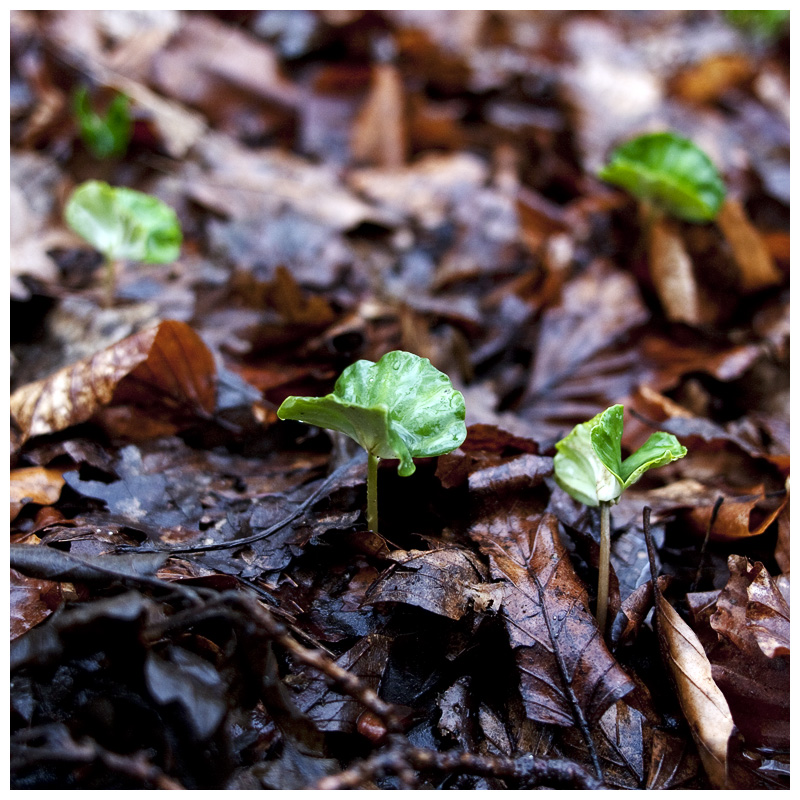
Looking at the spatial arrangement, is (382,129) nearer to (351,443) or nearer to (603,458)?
(351,443)

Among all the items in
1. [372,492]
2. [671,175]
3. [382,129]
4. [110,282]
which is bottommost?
[372,492]

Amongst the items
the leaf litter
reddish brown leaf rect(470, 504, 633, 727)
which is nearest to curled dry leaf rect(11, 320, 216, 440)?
the leaf litter

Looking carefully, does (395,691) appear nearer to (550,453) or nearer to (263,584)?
(263,584)

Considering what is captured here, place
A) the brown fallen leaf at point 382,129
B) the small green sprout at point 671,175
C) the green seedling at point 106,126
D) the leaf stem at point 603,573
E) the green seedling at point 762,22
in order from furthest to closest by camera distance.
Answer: the green seedling at point 762,22 → the brown fallen leaf at point 382,129 → the green seedling at point 106,126 → the small green sprout at point 671,175 → the leaf stem at point 603,573

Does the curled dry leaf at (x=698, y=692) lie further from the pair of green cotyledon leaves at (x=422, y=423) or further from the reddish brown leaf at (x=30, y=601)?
the reddish brown leaf at (x=30, y=601)

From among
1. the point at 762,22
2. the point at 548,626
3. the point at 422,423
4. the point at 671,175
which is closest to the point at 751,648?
the point at 548,626

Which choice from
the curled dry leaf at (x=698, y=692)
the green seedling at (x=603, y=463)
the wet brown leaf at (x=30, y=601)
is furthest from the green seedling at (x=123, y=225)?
the curled dry leaf at (x=698, y=692)

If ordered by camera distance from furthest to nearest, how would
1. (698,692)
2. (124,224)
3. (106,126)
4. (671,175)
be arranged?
(106,126), (671,175), (124,224), (698,692)

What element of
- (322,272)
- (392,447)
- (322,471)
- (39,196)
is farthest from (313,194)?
(392,447)
